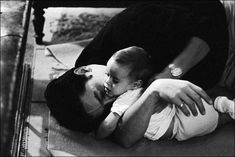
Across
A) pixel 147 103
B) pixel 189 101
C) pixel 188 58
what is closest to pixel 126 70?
pixel 147 103

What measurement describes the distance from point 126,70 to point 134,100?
0.20m

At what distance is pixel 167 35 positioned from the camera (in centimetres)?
187

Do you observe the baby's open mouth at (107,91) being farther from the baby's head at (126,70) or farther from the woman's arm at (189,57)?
the woman's arm at (189,57)

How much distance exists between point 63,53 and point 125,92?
30.0 inches

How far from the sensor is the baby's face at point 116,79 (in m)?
1.54

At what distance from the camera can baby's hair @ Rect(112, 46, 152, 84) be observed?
1.54 meters

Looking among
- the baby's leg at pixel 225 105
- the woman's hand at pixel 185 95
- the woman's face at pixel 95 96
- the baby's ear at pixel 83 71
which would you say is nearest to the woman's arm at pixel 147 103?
the woman's hand at pixel 185 95

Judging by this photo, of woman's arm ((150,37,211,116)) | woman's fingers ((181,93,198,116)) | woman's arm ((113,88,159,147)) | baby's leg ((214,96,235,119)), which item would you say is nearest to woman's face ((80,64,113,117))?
woman's arm ((113,88,159,147))

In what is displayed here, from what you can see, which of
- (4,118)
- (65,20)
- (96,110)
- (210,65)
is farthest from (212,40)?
(4,118)

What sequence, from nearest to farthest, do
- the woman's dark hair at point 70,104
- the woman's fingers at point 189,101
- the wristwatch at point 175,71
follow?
the woman's fingers at point 189,101 < the woman's dark hair at point 70,104 < the wristwatch at point 175,71

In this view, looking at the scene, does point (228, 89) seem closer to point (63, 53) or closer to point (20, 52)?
point (63, 53)

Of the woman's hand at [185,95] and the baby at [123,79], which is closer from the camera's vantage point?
the woman's hand at [185,95]

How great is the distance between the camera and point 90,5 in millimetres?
2344

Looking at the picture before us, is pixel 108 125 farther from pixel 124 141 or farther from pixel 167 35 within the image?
pixel 167 35
